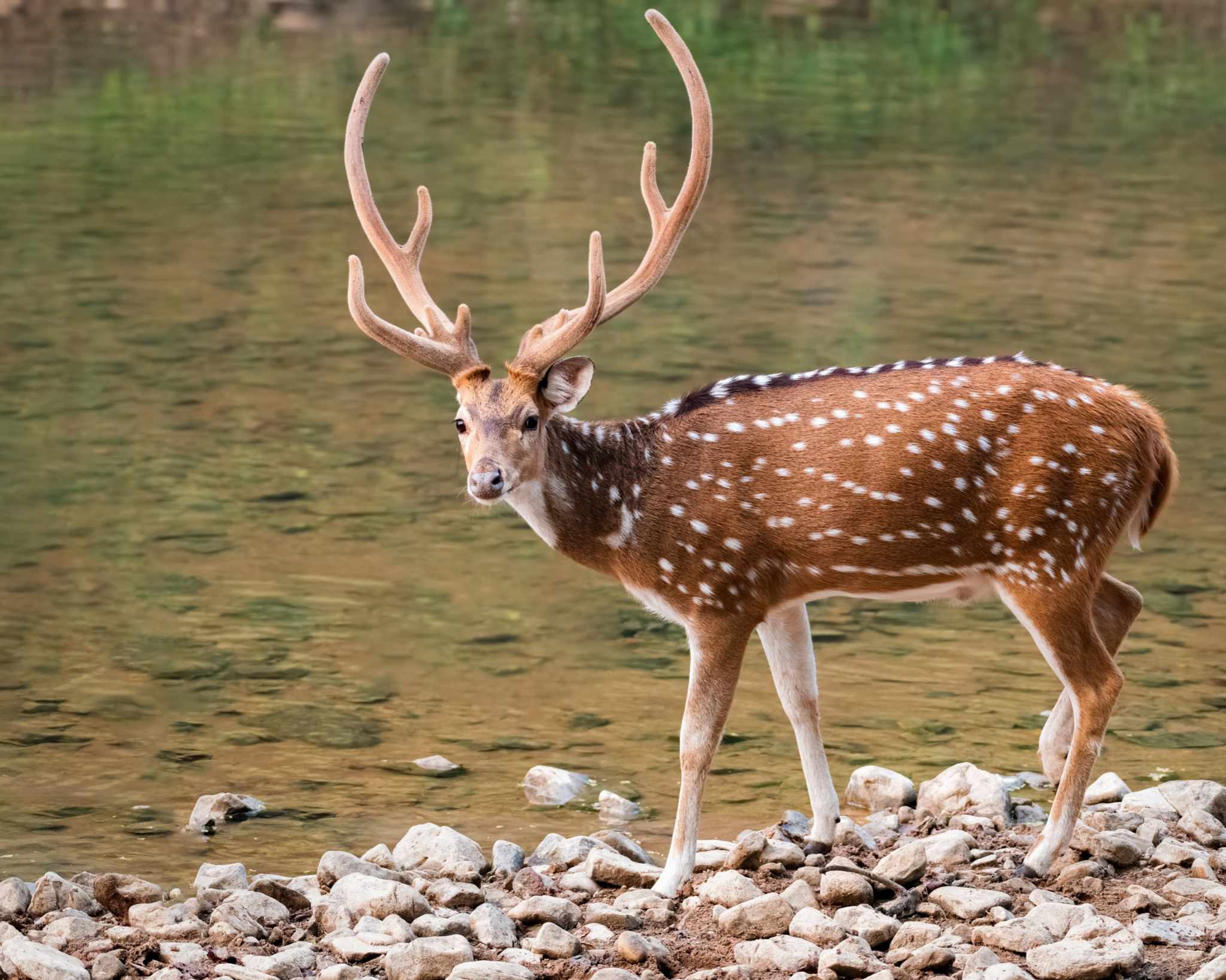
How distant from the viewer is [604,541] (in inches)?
249

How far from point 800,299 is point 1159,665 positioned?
21.7ft

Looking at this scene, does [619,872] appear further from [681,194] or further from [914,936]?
[681,194]

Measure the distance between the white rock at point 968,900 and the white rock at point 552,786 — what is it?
1.61 m

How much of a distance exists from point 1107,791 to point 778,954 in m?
1.95

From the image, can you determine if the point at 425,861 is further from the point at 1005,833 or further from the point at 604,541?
the point at 1005,833

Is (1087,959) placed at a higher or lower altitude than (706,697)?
lower

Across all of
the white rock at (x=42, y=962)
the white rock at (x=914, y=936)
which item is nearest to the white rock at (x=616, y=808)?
the white rock at (x=914, y=936)

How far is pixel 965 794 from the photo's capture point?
676 centimetres

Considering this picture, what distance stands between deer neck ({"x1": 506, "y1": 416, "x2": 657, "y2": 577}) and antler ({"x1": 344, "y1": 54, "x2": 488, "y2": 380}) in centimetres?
38

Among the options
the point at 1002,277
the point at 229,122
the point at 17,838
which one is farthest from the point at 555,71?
the point at 17,838

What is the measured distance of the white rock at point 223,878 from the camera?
5992 millimetres

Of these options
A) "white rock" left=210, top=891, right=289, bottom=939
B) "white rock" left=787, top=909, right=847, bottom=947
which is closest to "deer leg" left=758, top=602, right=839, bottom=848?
"white rock" left=787, top=909, right=847, bottom=947

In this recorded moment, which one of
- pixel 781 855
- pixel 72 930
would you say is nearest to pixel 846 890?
pixel 781 855

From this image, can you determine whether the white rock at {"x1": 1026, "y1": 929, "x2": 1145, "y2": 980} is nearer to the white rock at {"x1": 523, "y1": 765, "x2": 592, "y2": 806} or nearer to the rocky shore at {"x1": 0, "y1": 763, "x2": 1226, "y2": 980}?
the rocky shore at {"x1": 0, "y1": 763, "x2": 1226, "y2": 980}
